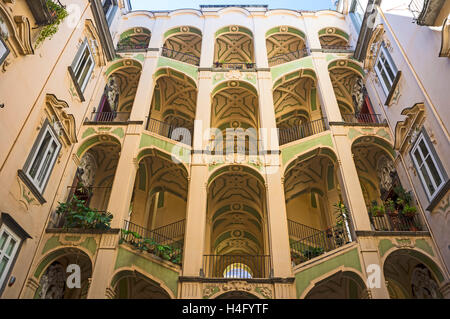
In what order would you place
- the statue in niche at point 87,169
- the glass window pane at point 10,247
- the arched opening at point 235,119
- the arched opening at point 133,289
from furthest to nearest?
the arched opening at point 235,119
the statue in niche at point 87,169
the arched opening at point 133,289
the glass window pane at point 10,247

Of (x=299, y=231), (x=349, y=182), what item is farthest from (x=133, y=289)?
(x=349, y=182)

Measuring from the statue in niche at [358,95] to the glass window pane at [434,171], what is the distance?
6.06m

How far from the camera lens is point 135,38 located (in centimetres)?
1905

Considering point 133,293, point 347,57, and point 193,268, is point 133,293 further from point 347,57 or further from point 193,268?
point 347,57

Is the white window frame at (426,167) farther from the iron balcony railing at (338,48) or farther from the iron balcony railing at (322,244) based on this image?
the iron balcony railing at (338,48)

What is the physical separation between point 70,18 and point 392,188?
12712 mm

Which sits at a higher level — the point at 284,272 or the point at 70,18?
the point at 70,18

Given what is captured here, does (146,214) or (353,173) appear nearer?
(353,173)

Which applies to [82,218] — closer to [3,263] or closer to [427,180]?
[3,263]

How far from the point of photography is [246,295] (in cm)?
1002

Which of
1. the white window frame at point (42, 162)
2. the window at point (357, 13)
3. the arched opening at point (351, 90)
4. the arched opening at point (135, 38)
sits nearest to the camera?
the white window frame at point (42, 162)

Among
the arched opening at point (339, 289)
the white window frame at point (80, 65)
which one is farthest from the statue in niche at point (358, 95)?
the white window frame at point (80, 65)

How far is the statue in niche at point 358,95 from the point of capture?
53.3ft

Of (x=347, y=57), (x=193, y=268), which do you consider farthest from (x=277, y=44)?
(x=193, y=268)
